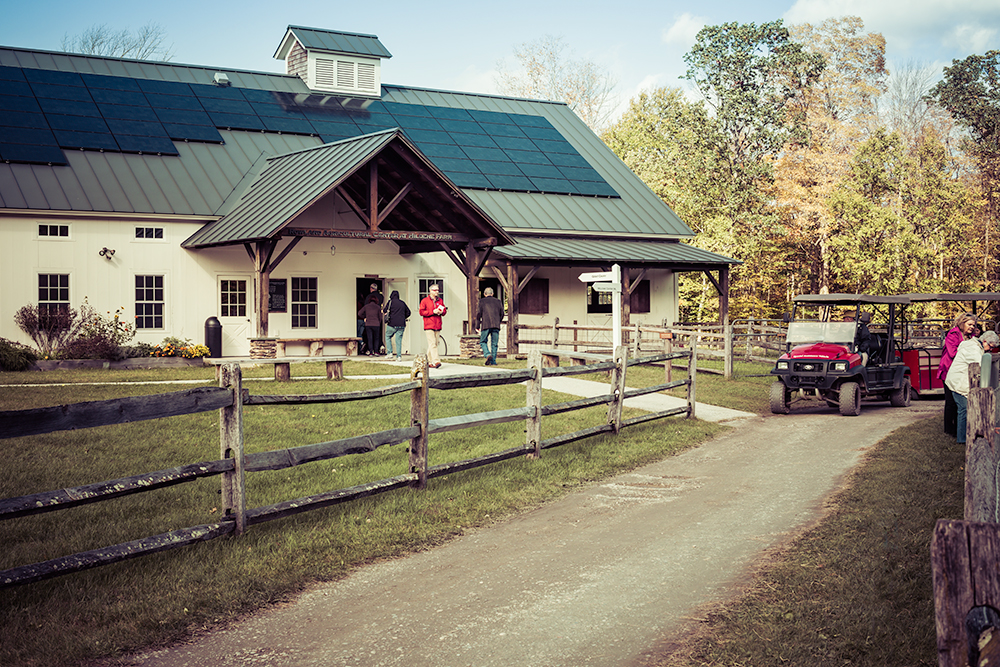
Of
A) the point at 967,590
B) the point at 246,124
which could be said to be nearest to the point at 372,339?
the point at 246,124

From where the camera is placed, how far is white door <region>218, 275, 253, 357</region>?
23406 mm

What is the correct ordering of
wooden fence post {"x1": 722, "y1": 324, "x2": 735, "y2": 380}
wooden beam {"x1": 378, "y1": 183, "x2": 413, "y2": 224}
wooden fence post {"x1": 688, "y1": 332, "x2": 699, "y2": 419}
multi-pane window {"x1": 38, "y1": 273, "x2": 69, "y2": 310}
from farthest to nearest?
multi-pane window {"x1": 38, "y1": 273, "x2": 69, "y2": 310} < wooden fence post {"x1": 722, "y1": 324, "x2": 735, "y2": 380} < wooden beam {"x1": 378, "y1": 183, "x2": 413, "y2": 224} < wooden fence post {"x1": 688, "y1": 332, "x2": 699, "y2": 419}

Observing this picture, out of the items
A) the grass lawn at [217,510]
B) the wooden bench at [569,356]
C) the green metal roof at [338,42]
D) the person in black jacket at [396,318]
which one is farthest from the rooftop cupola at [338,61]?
the grass lawn at [217,510]

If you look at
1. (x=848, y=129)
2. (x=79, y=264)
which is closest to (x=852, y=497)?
(x=79, y=264)

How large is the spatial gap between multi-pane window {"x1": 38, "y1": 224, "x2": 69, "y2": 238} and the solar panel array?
6.79 ft

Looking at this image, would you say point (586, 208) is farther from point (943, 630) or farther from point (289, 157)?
point (943, 630)

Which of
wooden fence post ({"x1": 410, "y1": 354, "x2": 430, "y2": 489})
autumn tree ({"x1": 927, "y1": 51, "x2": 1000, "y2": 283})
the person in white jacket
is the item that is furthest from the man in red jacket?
autumn tree ({"x1": 927, "y1": 51, "x2": 1000, "y2": 283})

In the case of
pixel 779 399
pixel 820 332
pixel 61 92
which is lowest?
pixel 779 399

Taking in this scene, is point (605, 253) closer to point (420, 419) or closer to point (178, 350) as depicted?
point (178, 350)

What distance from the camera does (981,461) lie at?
4.82 meters

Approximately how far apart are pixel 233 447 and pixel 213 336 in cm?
1675

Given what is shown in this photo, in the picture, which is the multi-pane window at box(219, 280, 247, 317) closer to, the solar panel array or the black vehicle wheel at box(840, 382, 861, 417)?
the solar panel array

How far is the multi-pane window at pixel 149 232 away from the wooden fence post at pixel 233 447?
17.5 meters

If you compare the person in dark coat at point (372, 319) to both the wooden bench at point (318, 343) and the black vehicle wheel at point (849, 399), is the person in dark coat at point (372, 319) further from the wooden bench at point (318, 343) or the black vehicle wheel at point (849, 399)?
the black vehicle wheel at point (849, 399)
